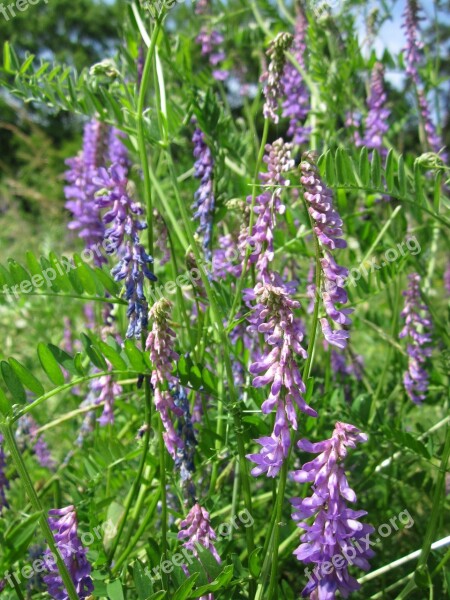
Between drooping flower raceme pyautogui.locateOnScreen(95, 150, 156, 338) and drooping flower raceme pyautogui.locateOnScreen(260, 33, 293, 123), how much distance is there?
13.4 inches

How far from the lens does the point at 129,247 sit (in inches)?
52.1

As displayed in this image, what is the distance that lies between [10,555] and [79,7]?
1305 inches

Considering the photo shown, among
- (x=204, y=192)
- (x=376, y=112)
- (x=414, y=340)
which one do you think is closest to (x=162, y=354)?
(x=204, y=192)

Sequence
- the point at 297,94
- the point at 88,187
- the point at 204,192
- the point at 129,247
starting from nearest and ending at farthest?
1. the point at 129,247
2. the point at 204,192
3. the point at 88,187
4. the point at 297,94

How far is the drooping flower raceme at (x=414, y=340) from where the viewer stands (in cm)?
189

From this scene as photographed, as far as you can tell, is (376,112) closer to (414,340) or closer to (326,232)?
(414,340)

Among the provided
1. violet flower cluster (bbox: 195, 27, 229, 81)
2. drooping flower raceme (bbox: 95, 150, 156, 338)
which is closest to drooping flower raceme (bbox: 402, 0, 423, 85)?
violet flower cluster (bbox: 195, 27, 229, 81)

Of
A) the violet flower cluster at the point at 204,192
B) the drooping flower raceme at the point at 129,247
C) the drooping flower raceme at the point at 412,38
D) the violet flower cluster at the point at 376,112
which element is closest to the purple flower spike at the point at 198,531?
the drooping flower raceme at the point at 129,247

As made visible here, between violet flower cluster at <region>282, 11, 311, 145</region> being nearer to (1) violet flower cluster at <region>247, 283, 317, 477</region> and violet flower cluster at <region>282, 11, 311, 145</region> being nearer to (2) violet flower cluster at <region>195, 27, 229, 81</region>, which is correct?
(2) violet flower cluster at <region>195, 27, 229, 81</region>

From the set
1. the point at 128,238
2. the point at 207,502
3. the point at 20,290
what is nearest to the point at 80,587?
the point at 207,502

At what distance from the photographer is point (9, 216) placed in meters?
7.17

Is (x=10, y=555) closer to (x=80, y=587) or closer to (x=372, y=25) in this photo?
(x=80, y=587)

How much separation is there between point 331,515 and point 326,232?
0.44 m

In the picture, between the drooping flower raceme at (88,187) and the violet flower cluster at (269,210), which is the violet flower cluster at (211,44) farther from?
the violet flower cluster at (269,210)
